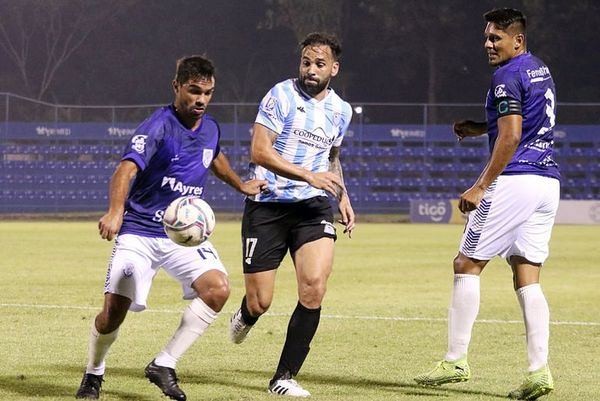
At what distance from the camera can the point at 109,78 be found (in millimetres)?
58156

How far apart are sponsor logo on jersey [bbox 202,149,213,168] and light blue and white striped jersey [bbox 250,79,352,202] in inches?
24.4

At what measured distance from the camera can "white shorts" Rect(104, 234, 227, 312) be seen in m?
7.61

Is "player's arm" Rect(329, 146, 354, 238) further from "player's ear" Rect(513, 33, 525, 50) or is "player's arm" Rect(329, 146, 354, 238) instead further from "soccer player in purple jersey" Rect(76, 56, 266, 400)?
"player's ear" Rect(513, 33, 525, 50)

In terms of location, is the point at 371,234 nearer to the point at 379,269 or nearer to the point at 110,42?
the point at 379,269

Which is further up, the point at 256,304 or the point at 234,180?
the point at 234,180

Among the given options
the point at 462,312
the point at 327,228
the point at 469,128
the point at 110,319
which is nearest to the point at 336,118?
the point at 327,228

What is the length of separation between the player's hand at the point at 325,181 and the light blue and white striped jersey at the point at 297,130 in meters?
0.46

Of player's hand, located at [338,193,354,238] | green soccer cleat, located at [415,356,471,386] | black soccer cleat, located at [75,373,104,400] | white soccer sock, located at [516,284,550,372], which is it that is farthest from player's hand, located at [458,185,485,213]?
black soccer cleat, located at [75,373,104,400]

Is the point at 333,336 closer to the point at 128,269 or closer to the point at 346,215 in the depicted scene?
the point at 346,215

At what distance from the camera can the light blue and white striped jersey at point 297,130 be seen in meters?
8.50

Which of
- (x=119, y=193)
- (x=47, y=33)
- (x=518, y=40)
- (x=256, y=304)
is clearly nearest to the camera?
(x=119, y=193)

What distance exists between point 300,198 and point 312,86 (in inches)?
29.1

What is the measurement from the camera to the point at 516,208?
27.0ft

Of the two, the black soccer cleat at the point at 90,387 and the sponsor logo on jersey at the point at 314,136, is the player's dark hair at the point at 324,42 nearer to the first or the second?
the sponsor logo on jersey at the point at 314,136
